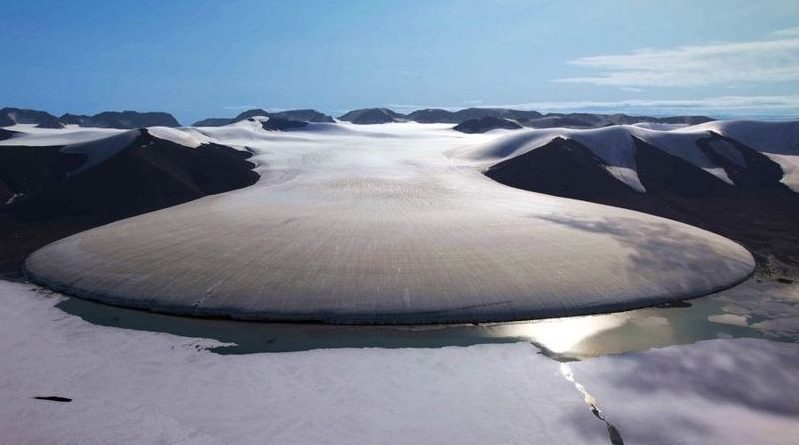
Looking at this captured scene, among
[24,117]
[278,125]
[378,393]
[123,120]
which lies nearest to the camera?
[378,393]

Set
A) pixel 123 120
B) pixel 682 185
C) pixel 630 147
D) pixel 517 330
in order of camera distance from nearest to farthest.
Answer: pixel 517 330 < pixel 682 185 < pixel 630 147 < pixel 123 120

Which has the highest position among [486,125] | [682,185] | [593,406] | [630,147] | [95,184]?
[486,125]

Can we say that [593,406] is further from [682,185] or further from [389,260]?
[682,185]

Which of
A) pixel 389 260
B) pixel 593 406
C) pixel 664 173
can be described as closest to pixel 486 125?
pixel 664 173

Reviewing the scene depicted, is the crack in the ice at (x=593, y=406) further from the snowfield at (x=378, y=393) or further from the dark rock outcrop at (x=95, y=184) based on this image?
the dark rock outcrop at (x=95, y=184)

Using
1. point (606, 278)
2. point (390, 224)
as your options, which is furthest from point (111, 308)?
point (606, 278)

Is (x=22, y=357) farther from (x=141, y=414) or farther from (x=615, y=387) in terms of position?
(x=615, y=387)

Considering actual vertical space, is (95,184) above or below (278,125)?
below

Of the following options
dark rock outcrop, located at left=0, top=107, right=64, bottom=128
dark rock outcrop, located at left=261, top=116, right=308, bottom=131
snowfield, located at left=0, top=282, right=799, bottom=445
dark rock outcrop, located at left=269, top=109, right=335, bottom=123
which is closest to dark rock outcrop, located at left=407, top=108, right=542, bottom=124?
dark rock outcrop, located at left=269, top=109, right=335, bottom=123

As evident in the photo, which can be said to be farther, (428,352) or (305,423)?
(428,352)
